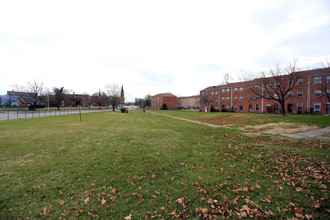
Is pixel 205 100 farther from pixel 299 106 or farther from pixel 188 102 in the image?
pixel 188 102

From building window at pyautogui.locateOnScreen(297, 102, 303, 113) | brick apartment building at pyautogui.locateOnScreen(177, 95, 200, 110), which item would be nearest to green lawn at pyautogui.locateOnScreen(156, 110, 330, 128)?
building window at pyautogui.locateOnScreen(297, 102, 303, 113)

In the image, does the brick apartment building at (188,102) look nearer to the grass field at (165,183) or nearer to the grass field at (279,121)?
the grass field at (279,121)

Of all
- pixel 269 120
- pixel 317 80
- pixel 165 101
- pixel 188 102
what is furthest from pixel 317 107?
pixel 188 102

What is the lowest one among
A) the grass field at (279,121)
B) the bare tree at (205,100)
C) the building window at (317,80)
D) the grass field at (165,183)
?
the grass field at (165,183)

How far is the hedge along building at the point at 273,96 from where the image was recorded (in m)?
32.7

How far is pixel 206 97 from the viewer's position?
2436 inches

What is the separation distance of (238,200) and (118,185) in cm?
325

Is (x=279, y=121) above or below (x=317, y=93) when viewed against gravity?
below

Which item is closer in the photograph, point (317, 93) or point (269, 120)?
point (269, 120)

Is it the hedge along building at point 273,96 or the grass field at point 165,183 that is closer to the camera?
the grass field at point 165,183

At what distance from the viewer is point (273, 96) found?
125 feet

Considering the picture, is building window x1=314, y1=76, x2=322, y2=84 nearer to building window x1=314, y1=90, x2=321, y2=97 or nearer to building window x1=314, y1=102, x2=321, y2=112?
building window x1=314, y1=90, x2=321, y2=97

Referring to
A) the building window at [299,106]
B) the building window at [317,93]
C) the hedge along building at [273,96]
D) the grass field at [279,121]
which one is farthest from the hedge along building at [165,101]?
the grass field at [279,121]

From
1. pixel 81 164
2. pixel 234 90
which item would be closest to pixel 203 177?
pixel 81 164
